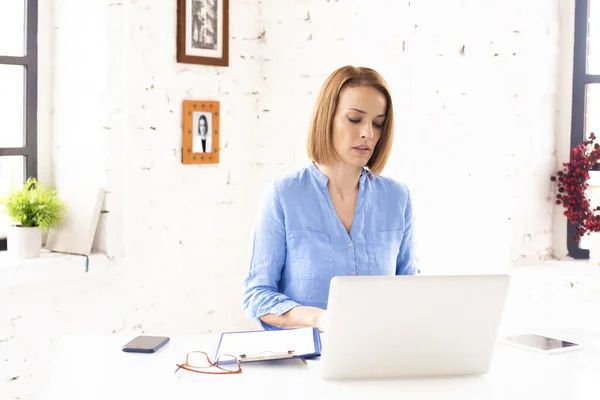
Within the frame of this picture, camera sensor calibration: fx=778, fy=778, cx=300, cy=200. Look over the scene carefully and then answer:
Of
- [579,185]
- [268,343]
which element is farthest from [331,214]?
[579,185]

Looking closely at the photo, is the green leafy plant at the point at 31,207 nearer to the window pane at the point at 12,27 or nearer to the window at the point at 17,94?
the window at the point at 17,94

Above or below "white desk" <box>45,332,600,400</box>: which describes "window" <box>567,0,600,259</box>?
above

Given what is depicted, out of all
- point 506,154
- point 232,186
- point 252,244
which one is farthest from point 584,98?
point 252,244

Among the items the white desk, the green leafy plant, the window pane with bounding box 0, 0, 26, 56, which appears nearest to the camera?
the white desk

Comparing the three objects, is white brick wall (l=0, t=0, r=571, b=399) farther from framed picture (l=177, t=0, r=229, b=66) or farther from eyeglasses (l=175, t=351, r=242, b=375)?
eyeglasses (l=175, t=351, r=242, b=375)

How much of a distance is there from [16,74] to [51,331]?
112 centimetres

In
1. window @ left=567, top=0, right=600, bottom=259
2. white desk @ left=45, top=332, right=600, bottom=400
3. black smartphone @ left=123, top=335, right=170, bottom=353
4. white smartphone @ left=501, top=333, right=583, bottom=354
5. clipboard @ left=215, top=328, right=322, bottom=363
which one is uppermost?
window @ left=567, top=0, right=600, bottom=259

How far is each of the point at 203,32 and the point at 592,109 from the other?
1.85 m

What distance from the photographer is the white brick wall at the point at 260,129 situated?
336 cm

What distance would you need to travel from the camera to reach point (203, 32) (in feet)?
11.6

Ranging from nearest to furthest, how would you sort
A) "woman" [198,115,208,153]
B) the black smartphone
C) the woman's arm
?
1. the black smartphone
2. the woman's arm
3. "woman" [198,115,208,153]

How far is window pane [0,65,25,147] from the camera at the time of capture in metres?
3.36

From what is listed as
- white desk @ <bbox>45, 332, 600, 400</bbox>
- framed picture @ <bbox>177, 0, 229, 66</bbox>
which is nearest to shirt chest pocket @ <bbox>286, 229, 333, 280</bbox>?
white desk @ <bbox>45, 332, 600, 400</bbox>

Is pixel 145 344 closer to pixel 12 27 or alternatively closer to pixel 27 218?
A: pixel 27 218
